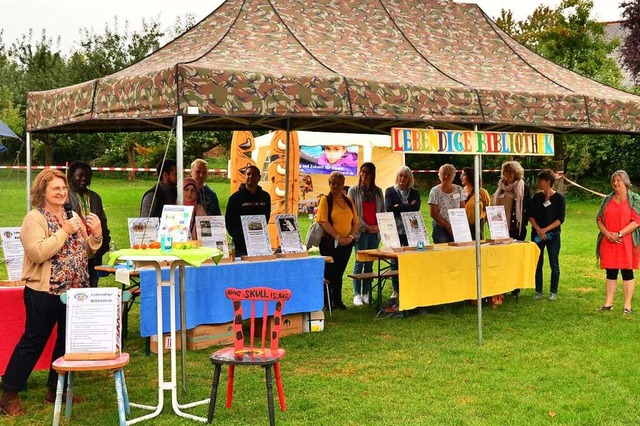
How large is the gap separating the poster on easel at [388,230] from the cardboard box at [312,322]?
45.8 inches

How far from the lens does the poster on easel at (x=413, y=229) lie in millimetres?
8633

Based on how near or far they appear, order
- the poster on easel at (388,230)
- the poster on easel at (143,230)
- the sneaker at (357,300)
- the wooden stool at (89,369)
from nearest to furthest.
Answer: the wooden stool at (89,369) → the poster on easel at (143,230) → the poster on easel at (388,230) → the sneaker at (357,300)

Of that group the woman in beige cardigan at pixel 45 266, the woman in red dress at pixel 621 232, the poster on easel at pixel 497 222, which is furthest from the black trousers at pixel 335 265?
the woman in beige cardigan at pixel 45 266

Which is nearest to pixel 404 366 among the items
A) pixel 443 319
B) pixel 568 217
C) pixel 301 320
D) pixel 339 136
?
pixel 301 320

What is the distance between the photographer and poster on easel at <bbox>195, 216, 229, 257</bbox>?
7004 millimetres

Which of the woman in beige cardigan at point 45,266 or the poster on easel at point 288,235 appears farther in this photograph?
the poster on easel at point 288,235

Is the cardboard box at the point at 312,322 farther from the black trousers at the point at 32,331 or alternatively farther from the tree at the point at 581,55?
the tree at the point at 581,55

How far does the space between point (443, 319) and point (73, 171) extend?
3.97 metres

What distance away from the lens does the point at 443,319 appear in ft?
27.4

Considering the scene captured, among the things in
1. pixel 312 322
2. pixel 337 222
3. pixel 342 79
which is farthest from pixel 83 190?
pixel 337 222

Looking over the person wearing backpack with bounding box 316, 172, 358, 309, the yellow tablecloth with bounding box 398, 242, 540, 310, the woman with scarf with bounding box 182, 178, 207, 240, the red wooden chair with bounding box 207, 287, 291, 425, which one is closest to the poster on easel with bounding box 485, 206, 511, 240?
the yellow tablecloth with bounding box 398, 242, 540, 310

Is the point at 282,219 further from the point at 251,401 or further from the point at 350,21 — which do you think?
the point at 251,401

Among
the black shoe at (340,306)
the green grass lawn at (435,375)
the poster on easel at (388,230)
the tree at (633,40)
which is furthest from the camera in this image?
the tree at (633,40)

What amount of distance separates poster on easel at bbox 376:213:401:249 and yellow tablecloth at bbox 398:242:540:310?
406mm
